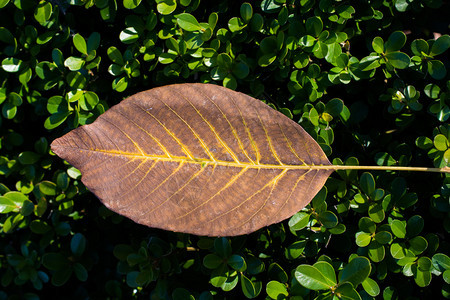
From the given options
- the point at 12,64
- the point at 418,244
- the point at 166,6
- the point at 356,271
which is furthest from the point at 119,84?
the point at 418,244

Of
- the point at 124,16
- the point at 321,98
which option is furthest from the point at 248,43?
the point at 124,16

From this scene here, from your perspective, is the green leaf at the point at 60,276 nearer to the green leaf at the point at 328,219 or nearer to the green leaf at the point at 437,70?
the green leaf at the point at 328,219

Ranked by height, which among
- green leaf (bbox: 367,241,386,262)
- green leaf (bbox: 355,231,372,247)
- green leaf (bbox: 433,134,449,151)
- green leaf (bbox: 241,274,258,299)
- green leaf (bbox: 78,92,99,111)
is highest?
green leaf (bbox: 78,92,99,111)

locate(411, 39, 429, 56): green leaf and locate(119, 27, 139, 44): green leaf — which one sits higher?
locate(119, 27, 139, 44): green leaf

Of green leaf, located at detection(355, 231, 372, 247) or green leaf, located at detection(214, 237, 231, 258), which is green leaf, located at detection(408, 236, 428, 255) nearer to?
green leaf, located at detection(355, 231, 372, 247)

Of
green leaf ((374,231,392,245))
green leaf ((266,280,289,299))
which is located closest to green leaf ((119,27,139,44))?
green leaf ((266,280,289,299))

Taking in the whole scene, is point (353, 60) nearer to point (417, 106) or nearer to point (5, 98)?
point (417, 106)
